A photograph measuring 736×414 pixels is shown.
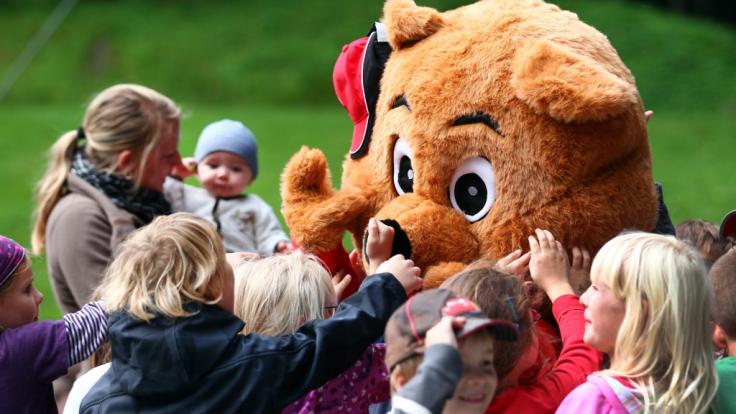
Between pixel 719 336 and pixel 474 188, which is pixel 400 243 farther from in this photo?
pixel 719 336

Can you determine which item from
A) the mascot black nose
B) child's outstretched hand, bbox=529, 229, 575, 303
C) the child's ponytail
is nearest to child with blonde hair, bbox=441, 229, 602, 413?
child's outstretched hand, bbox=529, 229, 575, 303

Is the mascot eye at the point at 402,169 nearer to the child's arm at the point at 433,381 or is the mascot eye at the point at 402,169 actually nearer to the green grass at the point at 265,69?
the child's arm at the point at 433,381

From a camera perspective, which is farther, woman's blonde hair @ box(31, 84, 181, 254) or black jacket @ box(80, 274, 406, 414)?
woman's blonde hair @ box(31, 84, 181, 254)

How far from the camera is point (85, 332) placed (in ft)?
9.16

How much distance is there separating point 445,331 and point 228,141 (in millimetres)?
2412

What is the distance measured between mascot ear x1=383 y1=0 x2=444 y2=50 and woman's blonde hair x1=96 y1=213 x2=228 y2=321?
35.8 inches

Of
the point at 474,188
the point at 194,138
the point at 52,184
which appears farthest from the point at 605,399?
the point at 194,138

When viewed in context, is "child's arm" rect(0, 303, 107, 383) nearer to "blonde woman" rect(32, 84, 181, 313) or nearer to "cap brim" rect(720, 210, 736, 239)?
"blonde woman" rect(32, 84, 181, 313)

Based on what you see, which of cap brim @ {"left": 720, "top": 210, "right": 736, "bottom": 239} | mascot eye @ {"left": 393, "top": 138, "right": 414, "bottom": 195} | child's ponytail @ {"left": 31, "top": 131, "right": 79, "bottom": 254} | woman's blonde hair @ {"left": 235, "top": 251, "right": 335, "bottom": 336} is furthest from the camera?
child's ponytail @ {"left": 31, "top": 131, "right": 79, "bottom": 254}

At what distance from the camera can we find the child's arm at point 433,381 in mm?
2039

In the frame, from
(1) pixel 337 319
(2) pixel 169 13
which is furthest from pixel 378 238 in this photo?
(2) pixel 169 13

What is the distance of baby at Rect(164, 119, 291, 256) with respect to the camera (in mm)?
4363

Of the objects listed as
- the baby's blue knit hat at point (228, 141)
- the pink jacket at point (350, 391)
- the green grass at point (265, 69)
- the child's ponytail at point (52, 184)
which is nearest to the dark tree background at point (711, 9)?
the green grass at point (265, 69)

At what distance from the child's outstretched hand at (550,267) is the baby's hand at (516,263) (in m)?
0.02
